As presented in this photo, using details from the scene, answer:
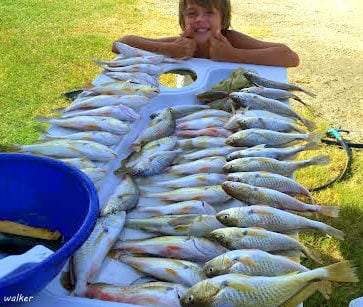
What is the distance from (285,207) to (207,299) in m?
0.61

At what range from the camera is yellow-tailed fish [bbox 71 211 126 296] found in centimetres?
159

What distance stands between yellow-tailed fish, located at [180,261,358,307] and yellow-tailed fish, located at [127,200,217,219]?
426 millimetres

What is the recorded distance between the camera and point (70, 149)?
2.20 metres

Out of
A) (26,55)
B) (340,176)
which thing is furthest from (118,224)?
(26,55)

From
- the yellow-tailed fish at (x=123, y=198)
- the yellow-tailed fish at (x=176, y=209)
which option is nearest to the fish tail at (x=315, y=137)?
the yellow-tailed fish at (x=176, y=209)

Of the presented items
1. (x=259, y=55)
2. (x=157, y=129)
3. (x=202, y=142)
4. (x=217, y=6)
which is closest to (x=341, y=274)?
(x=202, y=142)

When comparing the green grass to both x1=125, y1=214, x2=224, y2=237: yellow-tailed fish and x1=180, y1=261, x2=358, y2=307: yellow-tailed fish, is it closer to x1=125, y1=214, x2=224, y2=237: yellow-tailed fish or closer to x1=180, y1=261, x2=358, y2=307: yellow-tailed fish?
x1=125, y1=214, x2=224, y2=237: yellow-tailed fish

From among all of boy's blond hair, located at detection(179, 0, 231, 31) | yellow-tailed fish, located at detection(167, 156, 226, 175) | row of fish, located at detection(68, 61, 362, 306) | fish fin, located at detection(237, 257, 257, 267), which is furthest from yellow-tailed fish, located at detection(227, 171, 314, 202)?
boy's blond hair, located at detection(179, 0, 231, 31)

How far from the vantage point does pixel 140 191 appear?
208 cm

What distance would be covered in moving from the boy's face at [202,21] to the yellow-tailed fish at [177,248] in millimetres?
1907

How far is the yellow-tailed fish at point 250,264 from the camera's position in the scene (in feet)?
5.10

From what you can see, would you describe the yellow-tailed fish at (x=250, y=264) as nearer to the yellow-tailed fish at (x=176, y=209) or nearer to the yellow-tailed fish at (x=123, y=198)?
the yellow-tailed fish at (x=176, y=209)

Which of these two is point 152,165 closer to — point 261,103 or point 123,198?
point 123,198

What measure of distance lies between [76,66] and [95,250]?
4377mm
